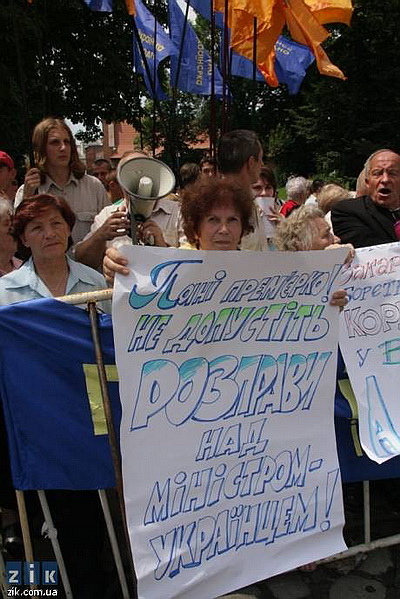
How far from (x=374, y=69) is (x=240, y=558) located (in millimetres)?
22186

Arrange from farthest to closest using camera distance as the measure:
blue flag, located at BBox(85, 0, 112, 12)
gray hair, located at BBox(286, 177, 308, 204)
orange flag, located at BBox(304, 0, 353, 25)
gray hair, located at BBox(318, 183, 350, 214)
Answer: blue flag, located at BBox(85, 0, 112, 12) < gray hair, located at BBox(286, 177, 308, 204) < orange flag, located at BBox(304, 0, 353, 25) < gray hair, located at BBox(318, 183, 350, 214)

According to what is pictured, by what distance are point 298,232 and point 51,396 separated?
142 centimetres

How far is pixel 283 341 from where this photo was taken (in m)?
2.13

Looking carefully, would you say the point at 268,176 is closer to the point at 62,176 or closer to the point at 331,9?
the point at 62,176

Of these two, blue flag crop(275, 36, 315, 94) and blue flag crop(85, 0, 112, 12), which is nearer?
blue flag crop(85, 0, 112, 12)

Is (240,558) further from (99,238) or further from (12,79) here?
(12,79)

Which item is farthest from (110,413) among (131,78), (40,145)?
(131,78)

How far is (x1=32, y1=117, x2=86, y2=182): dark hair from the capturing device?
352cm

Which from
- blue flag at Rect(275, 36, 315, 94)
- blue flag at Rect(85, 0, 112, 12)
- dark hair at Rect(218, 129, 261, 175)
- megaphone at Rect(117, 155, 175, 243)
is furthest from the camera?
blue flag at Rect(275, 36, 315, 94)

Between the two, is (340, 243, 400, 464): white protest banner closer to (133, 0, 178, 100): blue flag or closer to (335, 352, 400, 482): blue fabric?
(335, 352, 400, 482): blue fabric

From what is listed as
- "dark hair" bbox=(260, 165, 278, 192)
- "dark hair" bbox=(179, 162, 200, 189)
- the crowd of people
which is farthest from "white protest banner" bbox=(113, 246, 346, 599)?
"dark hair" bbox=(179, 162, 200, 189)

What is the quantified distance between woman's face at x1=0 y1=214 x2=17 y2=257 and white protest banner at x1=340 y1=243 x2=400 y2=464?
5.63 feet

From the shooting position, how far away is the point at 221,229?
90.1 inches

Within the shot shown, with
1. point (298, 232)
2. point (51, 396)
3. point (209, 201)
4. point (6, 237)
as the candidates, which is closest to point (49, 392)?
point (51, 396)
